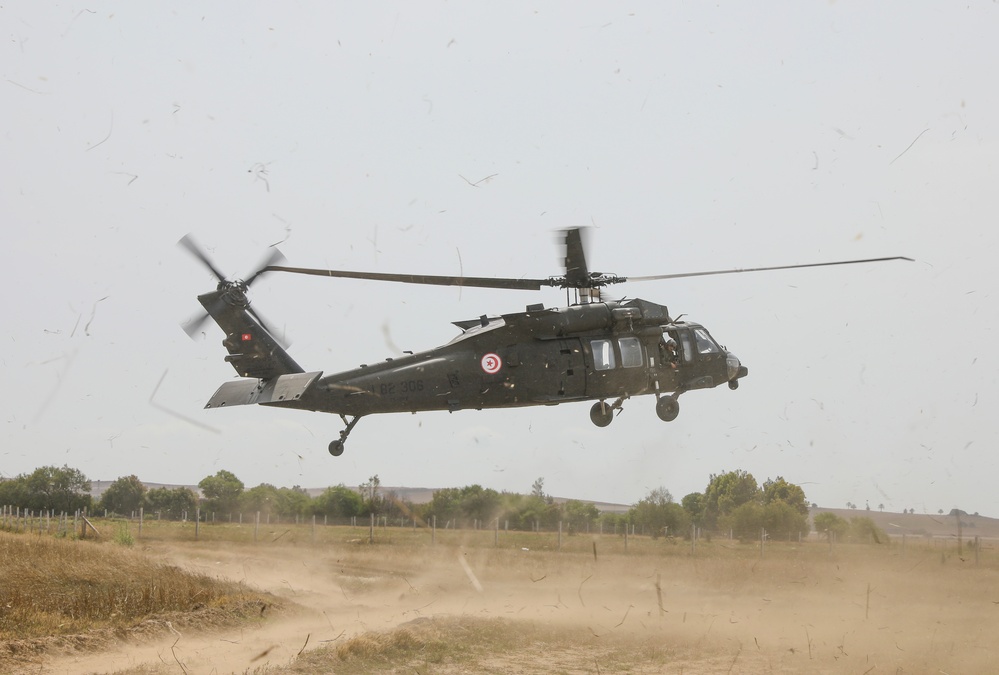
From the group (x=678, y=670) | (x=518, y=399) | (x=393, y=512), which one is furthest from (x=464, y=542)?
(x=518, y=399)

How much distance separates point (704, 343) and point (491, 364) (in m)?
5.51

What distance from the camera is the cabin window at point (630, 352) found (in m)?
20.6

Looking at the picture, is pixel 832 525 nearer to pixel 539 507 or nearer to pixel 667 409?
pixel 539 507

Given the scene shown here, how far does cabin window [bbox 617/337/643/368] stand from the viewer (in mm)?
20609

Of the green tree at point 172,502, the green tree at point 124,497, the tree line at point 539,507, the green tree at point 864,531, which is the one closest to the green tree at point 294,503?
the tree line at point 539,507

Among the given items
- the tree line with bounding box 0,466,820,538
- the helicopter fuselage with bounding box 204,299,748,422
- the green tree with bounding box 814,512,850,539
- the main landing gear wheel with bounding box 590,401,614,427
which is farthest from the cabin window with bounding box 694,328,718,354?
the green tree with bounding box 814,512,850,539

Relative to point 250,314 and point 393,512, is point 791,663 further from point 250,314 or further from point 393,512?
point 393,512

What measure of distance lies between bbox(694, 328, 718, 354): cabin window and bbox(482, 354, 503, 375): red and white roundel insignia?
5087 millimetres

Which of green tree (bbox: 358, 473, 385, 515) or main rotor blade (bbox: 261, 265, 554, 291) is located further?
green tree (bbox: 358, 473, 385, 515)

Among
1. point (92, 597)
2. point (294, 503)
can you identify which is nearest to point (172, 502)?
point (294, 503)

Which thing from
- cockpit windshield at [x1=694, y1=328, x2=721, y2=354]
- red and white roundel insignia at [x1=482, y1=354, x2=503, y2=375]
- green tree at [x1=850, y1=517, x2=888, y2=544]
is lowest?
green tree at [x1=850, y1=517, x2=888, y2=544]

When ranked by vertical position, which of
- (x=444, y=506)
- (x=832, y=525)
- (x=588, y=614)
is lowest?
(x=588, y=614)

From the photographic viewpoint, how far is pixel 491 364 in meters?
20.1

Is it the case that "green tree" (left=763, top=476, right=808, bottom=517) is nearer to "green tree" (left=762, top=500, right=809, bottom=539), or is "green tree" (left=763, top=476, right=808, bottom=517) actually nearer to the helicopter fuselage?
"green tree" (left=762, top=500, right=809, bottom=539)
